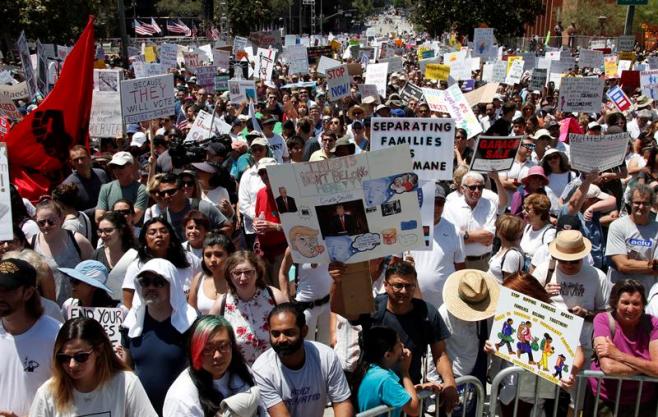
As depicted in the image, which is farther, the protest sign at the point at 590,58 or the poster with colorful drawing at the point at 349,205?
the protest sign at the point at 590,58

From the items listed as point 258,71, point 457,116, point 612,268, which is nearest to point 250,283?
point 612,268

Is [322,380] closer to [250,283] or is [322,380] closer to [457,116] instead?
[250,283]

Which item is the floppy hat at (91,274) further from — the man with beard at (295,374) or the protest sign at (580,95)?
the protest sign at (580,95)

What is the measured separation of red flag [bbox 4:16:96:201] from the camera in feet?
26.1

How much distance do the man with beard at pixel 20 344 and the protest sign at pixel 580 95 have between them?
36.1 feet


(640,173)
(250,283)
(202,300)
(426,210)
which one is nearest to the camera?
(250,283)

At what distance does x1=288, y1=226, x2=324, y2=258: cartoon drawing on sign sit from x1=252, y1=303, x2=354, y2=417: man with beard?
3.19 feet

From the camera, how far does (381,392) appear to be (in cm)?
394

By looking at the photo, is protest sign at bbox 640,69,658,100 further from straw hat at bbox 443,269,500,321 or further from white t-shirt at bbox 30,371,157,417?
white t-shirt at bbox 30,371,157,417

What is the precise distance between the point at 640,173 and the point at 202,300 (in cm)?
557

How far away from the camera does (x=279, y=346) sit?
379cm

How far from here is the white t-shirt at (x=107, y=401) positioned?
336 cm

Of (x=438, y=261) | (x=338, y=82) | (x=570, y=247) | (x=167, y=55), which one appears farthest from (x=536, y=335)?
(x=167, y=55)

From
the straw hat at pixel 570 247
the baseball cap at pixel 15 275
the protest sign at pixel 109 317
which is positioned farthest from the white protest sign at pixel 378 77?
the baseball cap at pixel 15 275
